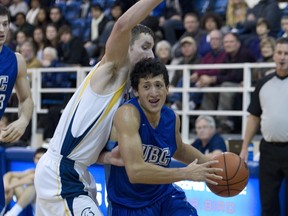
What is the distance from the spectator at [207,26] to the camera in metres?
11.8

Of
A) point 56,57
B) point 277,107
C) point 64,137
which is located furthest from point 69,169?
point 56,57

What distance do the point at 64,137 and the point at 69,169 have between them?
23 centimetres

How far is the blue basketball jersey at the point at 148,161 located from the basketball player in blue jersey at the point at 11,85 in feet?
3.22

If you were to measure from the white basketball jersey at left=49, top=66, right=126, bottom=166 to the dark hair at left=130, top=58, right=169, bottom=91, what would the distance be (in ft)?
0.45

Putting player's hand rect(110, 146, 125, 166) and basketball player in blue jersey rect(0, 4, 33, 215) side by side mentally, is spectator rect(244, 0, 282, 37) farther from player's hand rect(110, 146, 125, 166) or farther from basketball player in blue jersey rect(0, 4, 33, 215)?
player's hand rect(110, 146, 125, 166)

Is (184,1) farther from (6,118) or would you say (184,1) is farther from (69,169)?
(69,169)

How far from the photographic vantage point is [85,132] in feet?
17.7

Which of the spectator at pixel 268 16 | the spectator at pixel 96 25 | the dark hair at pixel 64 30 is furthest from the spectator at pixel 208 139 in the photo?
the dark hair at pixel 64 30

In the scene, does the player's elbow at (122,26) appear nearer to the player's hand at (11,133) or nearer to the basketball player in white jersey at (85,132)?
the basketball player in white jersey at (85,132)

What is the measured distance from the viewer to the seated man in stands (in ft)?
32.8

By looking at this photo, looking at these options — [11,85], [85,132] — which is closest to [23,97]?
[11,85]

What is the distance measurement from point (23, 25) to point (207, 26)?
202 inches

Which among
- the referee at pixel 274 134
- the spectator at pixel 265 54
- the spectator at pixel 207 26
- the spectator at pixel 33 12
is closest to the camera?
the referee at pixel 274 134

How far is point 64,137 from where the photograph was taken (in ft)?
18.0
